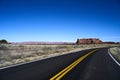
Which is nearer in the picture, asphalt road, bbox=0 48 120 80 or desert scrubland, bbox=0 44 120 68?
asphalt road, bbox=0 48 120 80

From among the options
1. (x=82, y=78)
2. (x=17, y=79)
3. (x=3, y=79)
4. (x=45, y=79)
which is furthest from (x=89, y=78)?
(x=3, y=79)

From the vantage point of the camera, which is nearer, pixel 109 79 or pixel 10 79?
pixel 10 79

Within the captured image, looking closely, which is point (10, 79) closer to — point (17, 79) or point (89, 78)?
point (17, 79)

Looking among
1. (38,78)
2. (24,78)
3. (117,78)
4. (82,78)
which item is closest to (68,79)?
(82,78)

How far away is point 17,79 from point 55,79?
1.82 metres

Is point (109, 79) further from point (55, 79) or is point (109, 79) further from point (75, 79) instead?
point (55, 79)

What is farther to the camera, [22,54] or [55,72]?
[22,54]

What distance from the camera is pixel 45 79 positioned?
6605 millimetres

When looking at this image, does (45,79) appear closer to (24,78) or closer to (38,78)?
(38,78)

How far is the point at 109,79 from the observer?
7.17 m

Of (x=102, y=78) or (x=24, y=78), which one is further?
(x=102, y=78)

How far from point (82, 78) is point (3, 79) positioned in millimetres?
3921

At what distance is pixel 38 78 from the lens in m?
6.83

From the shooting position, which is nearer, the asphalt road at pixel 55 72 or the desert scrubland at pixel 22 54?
the asphalt road at pixel 55 72
